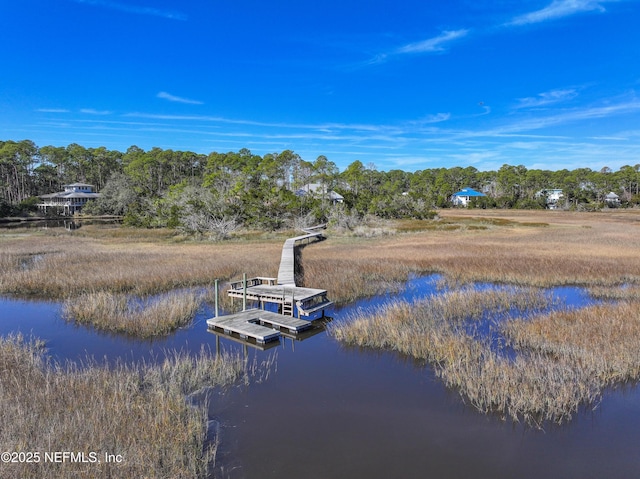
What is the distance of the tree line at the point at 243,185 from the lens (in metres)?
43.0

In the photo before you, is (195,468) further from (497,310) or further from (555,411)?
(497,310)

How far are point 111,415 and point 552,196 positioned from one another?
386 ft

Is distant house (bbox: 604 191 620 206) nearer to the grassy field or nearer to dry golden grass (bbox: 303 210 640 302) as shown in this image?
dry golden grass (bbox: 303 210 640 302)

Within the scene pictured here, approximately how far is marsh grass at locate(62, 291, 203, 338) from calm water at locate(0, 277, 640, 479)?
77.6 inches

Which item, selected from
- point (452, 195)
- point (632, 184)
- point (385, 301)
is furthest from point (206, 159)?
point (632, 184)

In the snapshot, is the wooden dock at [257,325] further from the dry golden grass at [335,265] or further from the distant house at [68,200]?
the distant house at [68,200]

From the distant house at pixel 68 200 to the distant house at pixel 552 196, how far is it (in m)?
98.5

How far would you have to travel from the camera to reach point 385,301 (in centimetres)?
1462

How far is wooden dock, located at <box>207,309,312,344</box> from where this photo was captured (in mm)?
10672

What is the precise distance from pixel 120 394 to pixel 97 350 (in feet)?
13.2

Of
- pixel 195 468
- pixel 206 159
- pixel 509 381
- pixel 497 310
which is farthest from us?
pixel 206 159

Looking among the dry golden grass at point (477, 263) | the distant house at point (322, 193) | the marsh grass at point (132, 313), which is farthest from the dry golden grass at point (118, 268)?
the distant house at point (322, 193)

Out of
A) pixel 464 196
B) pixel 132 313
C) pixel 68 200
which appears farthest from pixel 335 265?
pixel 464 196

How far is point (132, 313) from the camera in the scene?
40.7 ft
